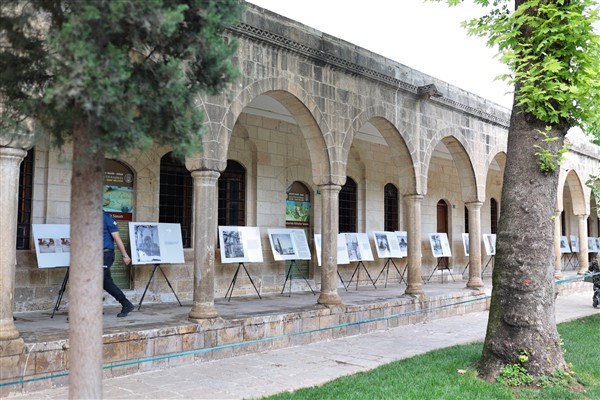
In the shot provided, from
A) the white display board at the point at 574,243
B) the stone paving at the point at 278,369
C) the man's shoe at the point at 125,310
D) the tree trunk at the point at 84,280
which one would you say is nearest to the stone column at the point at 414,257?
the stone paving at the point at 278,369

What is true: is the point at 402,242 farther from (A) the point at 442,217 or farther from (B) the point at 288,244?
(B) the point at 288,244

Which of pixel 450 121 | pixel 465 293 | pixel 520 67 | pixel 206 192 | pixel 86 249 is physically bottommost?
pixel 465 293

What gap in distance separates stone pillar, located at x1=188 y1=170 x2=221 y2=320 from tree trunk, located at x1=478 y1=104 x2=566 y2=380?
332 cm

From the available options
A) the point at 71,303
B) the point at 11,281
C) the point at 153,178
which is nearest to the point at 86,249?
the point at 71,303

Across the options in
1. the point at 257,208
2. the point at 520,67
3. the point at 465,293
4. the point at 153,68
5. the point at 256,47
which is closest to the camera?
the point at 153,68

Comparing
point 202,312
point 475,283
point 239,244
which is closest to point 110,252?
point 202,312

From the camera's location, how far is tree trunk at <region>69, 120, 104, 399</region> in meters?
3.11

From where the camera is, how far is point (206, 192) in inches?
275

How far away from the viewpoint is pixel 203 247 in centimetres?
693

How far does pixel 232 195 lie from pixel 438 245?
6680mm

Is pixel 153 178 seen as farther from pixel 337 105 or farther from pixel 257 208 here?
pixel 337 105

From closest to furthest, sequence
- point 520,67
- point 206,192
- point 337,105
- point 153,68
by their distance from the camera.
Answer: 1. point 153,68
2. point 520,67
3. point 206,192
4. point 337,105

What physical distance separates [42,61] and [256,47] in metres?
4.82

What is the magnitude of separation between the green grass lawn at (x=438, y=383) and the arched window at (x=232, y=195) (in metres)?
4.95
